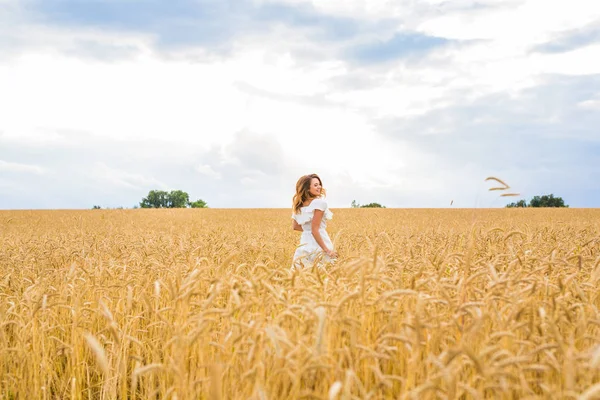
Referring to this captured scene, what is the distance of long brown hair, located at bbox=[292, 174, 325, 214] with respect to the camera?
24.0ft

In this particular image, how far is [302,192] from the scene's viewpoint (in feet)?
24.1

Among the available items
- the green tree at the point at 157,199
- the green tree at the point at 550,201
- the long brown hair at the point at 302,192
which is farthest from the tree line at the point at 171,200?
the long brown hair at the point at 302,192

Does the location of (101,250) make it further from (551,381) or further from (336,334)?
(551,381)

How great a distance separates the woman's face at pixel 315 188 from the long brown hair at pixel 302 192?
48 mm

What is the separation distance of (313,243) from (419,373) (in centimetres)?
461

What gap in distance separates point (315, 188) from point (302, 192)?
22cm

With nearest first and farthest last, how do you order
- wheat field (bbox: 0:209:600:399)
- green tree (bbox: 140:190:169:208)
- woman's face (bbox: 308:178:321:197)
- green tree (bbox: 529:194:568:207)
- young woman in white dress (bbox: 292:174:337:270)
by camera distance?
1. wheat field (bbox: 0:209:600:399)
2. young woman in white dress (bbox: 292:174:337:270)
3. woman's face (bbox: 308:178:321:197)
4. green tree (bbox: 529:194:568:207)
5. green tree (bbox: 140:190:169:208)

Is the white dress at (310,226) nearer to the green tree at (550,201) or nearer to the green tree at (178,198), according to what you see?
the green tree at (550,201)

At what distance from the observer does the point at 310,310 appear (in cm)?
246

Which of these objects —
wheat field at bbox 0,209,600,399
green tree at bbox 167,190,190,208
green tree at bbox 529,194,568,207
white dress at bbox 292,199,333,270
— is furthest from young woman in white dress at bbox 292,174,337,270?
green tree at bbox 167,190,190,208

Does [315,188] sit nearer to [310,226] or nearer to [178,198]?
[310,226]

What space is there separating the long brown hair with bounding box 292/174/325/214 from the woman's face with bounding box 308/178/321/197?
48 millimetres

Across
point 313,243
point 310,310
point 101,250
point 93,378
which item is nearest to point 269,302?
point 310,310

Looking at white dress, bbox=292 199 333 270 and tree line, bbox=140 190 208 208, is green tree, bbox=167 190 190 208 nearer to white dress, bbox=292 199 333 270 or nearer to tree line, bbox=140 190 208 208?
tree line, bbox=140 190 208 208
